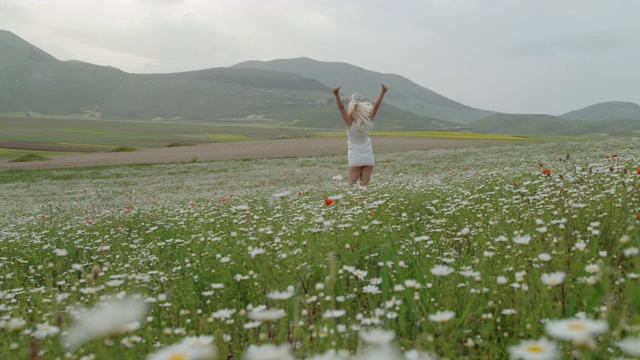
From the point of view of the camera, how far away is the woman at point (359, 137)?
12.0m

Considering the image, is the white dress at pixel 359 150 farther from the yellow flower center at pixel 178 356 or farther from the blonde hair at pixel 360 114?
the yellow flower center at pixel 178 356

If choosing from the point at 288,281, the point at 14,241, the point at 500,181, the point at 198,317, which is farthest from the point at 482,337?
the point at 14,241

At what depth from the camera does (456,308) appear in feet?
11.0

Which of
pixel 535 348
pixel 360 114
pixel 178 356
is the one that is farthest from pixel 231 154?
pixel 535 348

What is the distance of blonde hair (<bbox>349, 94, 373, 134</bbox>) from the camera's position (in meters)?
12.0

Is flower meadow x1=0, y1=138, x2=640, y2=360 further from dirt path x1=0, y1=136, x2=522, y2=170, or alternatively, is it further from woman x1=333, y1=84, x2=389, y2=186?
dirt path x1=0, y1=136, x2=522, y2=170

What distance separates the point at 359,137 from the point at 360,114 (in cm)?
59

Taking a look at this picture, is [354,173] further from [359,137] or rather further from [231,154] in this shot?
[231,154]

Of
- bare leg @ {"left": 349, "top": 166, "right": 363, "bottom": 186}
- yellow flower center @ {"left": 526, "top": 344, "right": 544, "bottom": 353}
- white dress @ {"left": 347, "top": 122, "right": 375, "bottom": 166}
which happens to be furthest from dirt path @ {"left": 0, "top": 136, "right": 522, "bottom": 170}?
yellow flower center @ {"left": 526, "top": 344, "right": 544, "bottom": 353}

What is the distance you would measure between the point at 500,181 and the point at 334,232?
5.69 meters

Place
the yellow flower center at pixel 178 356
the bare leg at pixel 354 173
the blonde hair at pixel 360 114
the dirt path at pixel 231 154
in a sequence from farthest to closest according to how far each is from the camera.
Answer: the dirt path at pixel 231 154 → the bare leg at pixel 354 173 → the blonde hair at pixel 360 114 → the yellow flower center at pixel 178 356

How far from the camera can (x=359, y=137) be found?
1226 cm

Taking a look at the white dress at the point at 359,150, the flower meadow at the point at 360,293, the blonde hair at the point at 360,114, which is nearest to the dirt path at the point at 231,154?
the white dress at the point at 359,150

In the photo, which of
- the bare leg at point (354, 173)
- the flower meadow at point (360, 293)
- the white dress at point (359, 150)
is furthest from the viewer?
the bare leg at point (354, 173)
